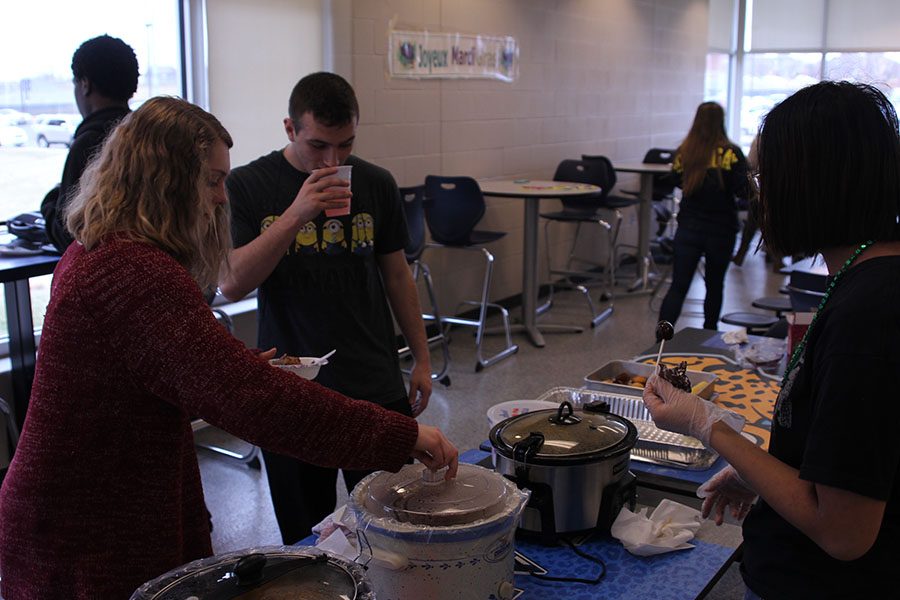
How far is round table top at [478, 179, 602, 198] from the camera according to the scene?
5.24m

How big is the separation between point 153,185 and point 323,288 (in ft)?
3.08

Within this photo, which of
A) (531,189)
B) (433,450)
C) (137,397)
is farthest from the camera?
(531,189)

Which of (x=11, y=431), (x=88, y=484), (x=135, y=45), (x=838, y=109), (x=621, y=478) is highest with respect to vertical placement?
(x=135, y=45)

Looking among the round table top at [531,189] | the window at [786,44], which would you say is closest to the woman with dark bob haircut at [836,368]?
the round table top at [531,189]

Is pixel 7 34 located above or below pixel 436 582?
above

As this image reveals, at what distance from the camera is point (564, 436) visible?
5.20 ft

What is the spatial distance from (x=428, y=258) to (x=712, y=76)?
20.2 feet

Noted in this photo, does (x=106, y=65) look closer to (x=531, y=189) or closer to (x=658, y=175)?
(x=531, y=189)

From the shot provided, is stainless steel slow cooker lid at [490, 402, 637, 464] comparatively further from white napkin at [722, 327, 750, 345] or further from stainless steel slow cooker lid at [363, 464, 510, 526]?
white napkin at [722, 327, 750, 345]

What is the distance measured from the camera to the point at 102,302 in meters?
1.14

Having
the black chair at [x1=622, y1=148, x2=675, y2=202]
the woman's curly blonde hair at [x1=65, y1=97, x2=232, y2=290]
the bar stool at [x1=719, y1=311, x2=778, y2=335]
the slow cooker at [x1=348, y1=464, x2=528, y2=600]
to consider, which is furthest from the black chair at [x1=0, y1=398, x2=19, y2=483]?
the black chair at [x1=622, y1=148, x2=675, y2=202]

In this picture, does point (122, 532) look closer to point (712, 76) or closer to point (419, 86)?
point (419, 86)

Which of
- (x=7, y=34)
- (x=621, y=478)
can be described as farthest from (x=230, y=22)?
(x=621, y=478)

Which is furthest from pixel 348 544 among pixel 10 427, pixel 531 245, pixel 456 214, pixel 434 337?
pixel 531 245
